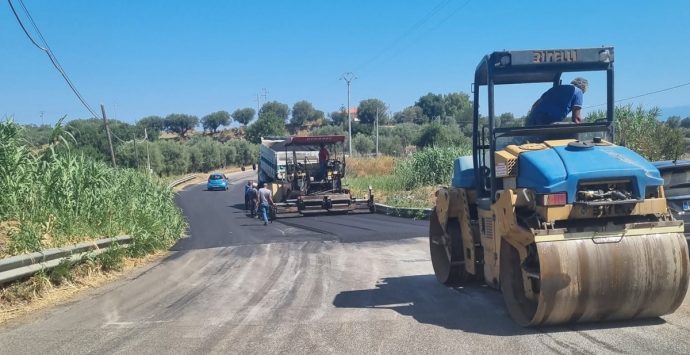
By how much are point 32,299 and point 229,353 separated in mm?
4121

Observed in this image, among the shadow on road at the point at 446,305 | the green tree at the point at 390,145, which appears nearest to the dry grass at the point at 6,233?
the shadow on road at the point at 446,305

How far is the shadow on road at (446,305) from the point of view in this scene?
20.3ft

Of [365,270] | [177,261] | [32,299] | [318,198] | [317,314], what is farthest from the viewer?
[318,198]

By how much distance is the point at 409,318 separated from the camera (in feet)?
23.0

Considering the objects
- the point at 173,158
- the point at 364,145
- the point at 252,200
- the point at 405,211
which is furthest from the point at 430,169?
the point at 173,158

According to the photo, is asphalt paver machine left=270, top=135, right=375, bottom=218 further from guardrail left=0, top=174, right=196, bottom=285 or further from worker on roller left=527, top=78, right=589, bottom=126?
worker on roller left=527, top=78, right=589, bottom=126

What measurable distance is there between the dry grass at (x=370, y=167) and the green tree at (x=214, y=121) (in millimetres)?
113345

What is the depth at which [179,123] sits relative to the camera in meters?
147

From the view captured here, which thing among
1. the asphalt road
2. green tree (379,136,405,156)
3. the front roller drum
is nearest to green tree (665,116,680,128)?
the asphalt road

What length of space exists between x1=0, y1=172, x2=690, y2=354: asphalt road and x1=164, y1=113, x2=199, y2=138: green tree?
5440 inches

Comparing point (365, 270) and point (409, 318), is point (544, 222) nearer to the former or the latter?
point (409, 318)

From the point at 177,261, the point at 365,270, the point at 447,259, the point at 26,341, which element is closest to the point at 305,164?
the point at 177,261

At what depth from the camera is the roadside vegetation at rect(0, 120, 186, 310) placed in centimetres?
909

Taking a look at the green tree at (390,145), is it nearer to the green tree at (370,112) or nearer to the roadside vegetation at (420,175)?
the roadside vegetation at (420,175)
